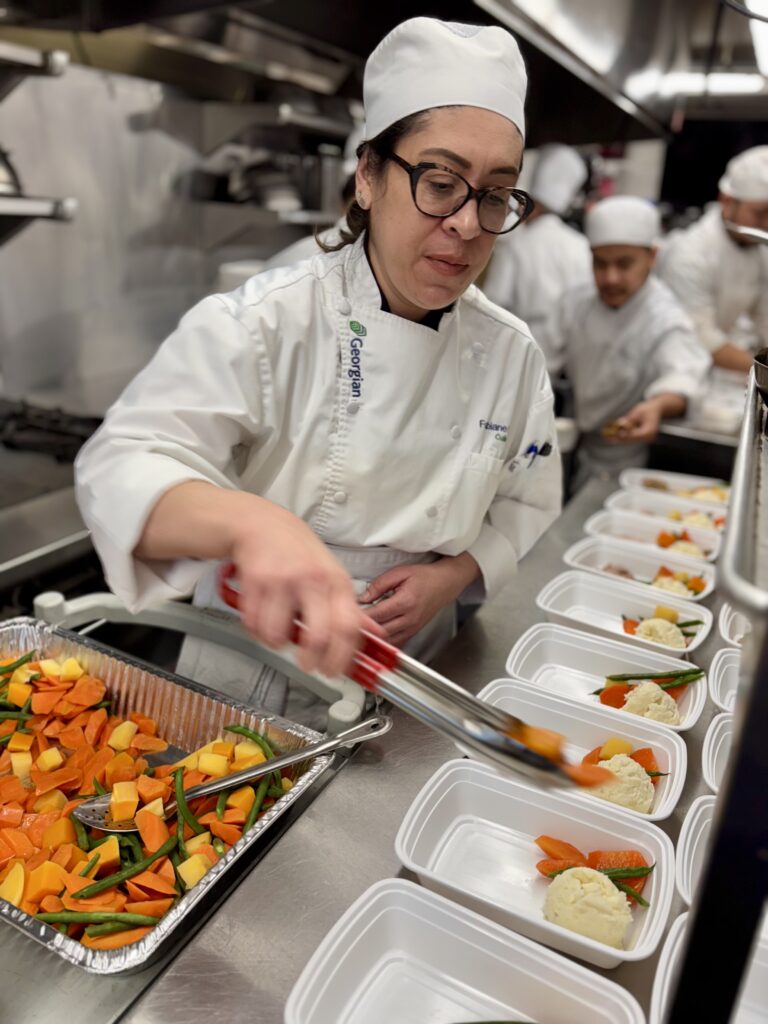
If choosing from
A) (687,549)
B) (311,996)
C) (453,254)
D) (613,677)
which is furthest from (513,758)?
(687,549)

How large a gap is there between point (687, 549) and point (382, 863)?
1.46 m

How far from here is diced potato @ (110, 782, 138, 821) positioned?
1.06 meters

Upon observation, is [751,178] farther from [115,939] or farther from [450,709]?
[115,939]

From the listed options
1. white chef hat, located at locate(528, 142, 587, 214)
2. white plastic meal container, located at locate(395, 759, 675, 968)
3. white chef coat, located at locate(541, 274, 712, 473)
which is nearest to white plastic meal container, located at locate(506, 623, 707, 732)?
white plastic meal container, located at locate(395, 759, 675, 968)

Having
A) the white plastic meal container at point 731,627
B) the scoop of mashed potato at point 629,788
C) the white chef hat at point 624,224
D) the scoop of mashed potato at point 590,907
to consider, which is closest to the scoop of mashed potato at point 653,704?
the scoop of mashed potato at point 629,788

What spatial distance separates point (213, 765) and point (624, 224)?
8.96 ft

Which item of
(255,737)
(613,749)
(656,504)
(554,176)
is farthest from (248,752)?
(554,176)

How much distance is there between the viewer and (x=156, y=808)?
106 cm

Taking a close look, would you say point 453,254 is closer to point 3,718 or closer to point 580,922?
point 580,922

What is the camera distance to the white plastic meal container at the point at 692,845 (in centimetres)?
96

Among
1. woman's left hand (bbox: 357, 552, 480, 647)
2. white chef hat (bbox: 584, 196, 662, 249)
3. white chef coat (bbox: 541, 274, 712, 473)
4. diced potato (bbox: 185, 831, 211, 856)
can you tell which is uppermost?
white chef hat (bbox: 584, 196, 662, 249)

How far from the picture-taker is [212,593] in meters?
1.49

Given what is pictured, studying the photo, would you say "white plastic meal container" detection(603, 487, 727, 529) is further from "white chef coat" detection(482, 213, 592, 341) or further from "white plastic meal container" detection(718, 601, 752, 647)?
"white chef coat" detection(482, 213, 592, 341)

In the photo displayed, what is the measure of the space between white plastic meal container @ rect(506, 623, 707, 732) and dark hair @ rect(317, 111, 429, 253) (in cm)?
79
